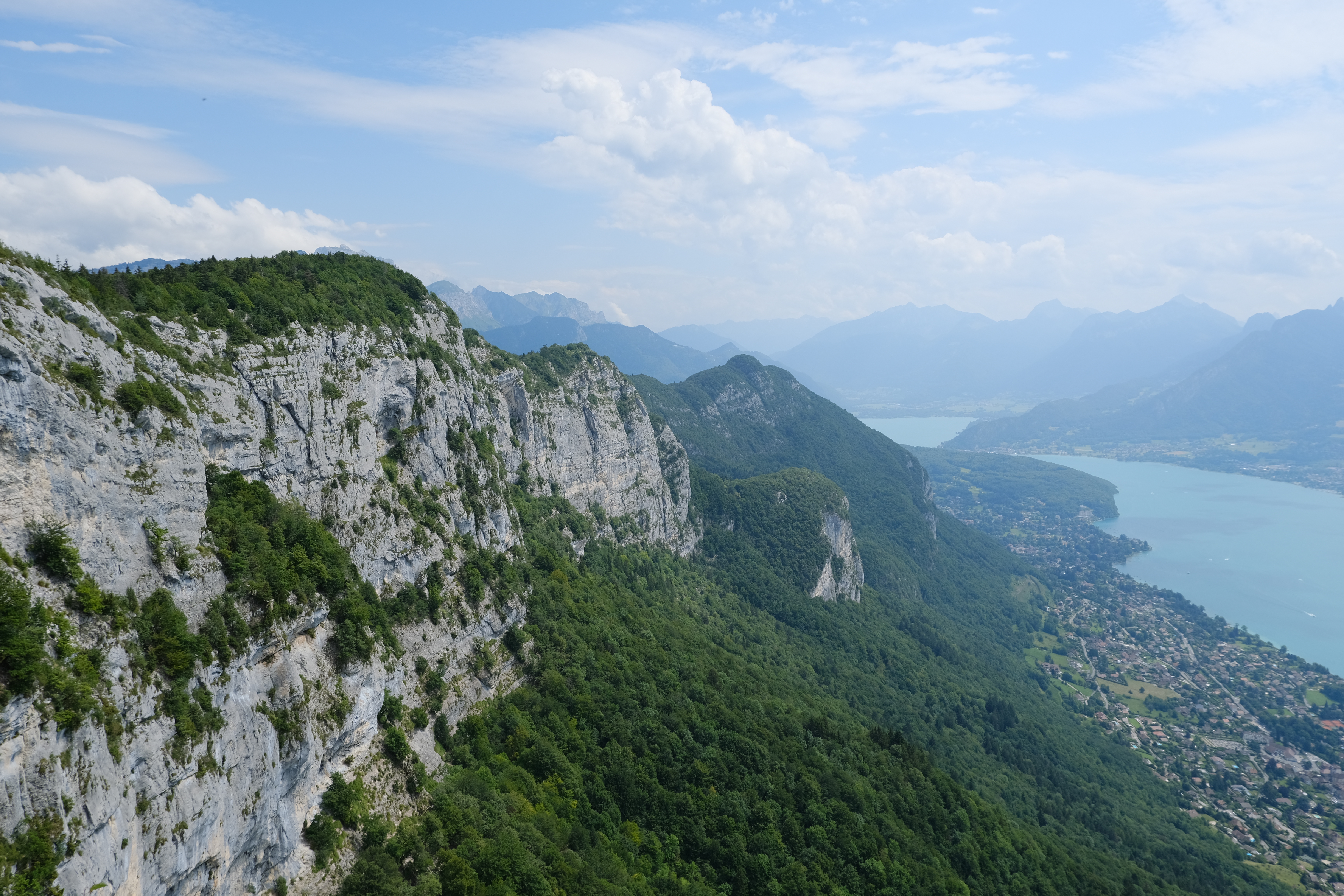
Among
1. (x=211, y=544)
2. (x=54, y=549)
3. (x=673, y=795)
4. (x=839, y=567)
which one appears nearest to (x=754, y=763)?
(x=673, y=795)

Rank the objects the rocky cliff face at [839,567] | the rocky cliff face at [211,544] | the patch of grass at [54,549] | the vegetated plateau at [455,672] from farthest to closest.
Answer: the rocky cliff face at [839,567]
the vegetated plateau at [455,672]
the patch of grass at [54,549]
the rocky cliff face at [211,544]

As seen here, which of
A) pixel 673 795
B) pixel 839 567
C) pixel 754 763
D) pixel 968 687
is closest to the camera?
pixel 673 795

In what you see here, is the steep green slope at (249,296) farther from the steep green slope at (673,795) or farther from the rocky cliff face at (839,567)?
the rocky cliff face at (839,567)

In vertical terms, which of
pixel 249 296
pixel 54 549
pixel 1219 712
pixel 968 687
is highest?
pixel 249 296

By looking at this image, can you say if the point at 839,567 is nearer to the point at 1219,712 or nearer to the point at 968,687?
the point at 968,687

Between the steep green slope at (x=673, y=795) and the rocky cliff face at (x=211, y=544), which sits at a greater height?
the rocky cliff face at (x=211, y=544)

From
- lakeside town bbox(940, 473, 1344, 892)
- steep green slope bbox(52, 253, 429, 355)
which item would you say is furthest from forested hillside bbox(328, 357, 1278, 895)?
steep green slope bbox(52, 253, 429, 355)

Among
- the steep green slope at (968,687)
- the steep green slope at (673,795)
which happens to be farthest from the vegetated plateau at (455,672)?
the steep green slope at (968,687)
